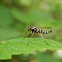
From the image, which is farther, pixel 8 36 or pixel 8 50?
pixel 8 36

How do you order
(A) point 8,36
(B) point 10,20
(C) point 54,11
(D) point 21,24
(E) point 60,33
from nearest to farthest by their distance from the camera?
(A) point 8,36
(E) point 60,33
(D) point 21,24
(B) point 10,20
(C) point 54,11

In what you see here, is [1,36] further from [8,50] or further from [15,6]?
[15,6]

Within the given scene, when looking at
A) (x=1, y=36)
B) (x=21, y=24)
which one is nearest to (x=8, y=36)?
(x=1, y=36)

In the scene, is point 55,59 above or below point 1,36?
below

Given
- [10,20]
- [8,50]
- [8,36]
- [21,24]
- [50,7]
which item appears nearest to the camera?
[8,50]

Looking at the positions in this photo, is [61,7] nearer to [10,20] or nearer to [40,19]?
[40,19]

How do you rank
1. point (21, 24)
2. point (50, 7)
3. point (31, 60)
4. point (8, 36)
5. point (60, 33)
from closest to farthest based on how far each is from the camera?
1. point (8, 36)
2. point (31, 60)
3. point (60, 33)
4. point (21, 24)
5. point (50, 7)

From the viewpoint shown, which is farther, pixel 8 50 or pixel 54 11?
pixel 54 11

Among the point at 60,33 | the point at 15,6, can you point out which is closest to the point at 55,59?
the point at 60,33

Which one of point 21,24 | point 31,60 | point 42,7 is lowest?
point 31,60
